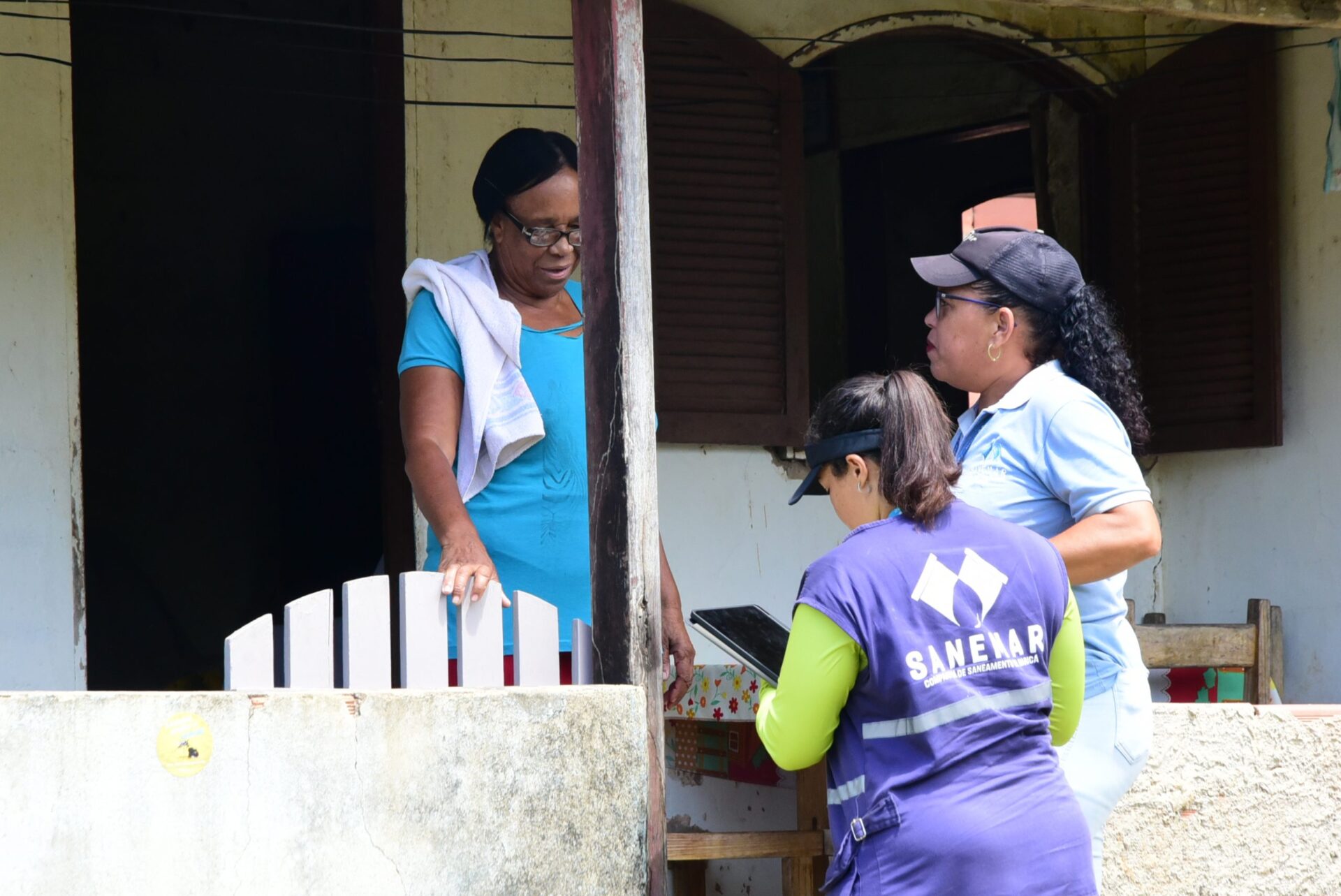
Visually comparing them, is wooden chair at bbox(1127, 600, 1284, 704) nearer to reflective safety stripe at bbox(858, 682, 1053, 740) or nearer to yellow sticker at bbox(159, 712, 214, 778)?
reflective safety stripe at bbox(858, 682, 1053, 740)

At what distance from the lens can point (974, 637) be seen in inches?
86.6

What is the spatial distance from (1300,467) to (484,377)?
3645 mm

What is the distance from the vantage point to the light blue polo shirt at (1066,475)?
99.8 inches

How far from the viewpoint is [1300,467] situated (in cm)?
558

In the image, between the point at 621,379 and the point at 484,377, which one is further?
the point at 484,377

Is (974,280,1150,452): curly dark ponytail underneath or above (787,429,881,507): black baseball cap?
above

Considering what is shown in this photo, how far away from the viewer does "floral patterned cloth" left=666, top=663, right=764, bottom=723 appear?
12.9ft

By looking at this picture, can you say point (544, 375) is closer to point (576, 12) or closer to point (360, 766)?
point (576, 12)

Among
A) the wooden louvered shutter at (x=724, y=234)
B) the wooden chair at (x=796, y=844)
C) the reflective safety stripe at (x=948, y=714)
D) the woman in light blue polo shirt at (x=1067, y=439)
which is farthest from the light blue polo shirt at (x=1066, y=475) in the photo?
the wooden louvered shutter at (x=724, y=234)

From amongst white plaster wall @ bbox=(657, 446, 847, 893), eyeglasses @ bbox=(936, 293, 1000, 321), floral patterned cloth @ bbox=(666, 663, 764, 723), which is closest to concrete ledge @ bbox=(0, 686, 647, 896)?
eyeglasses @ bbox=(936, 293, 1000, 321)

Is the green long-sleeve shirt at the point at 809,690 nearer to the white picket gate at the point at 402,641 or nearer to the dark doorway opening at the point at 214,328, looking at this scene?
the white picket gate at the point at 402,641

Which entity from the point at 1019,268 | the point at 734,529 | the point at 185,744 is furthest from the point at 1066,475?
the point at 734,529

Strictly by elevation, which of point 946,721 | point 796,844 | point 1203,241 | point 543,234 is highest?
point 1203,241

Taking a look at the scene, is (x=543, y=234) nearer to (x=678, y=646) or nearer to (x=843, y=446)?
(x=678, y=646)
